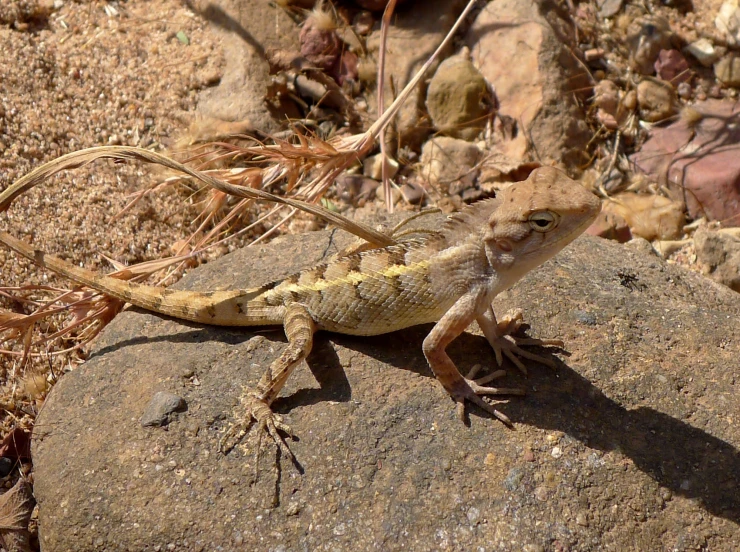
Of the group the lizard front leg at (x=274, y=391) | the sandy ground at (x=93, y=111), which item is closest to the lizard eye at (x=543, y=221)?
the lizard front leg at (x=274, y=391)

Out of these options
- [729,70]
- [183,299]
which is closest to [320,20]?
[183,299]

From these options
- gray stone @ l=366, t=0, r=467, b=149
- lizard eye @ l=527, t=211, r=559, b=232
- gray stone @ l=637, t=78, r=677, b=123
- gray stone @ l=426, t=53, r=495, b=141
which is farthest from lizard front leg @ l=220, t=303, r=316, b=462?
gray stone @ l=637, t=78, r=677, b=123

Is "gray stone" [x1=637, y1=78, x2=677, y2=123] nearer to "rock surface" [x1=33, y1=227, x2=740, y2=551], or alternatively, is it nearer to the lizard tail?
"rock surface" [x1=33, y1=227, x2=740, y2=551]

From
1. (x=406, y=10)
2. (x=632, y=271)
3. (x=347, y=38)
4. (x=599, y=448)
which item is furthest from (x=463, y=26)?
(x=599, y=448)

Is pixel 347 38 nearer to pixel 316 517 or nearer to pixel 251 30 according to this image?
pixel 251 30

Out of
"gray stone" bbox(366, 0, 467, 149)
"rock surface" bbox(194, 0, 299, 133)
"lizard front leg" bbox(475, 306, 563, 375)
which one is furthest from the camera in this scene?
"gray stone" bbox(366, 0, 467, 149)

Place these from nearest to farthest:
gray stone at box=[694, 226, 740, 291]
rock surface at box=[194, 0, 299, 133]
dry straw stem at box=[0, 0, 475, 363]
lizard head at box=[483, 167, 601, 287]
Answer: lizard head at box=[483, 167, 601, 287] < dry straw stem at box=[0, 0, 475, 363] < gray stone at box=[694, 226, 740, 291] < rock surface at box=[194, 0, 299, 133]

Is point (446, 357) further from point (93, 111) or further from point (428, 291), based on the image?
point (93, 111)
